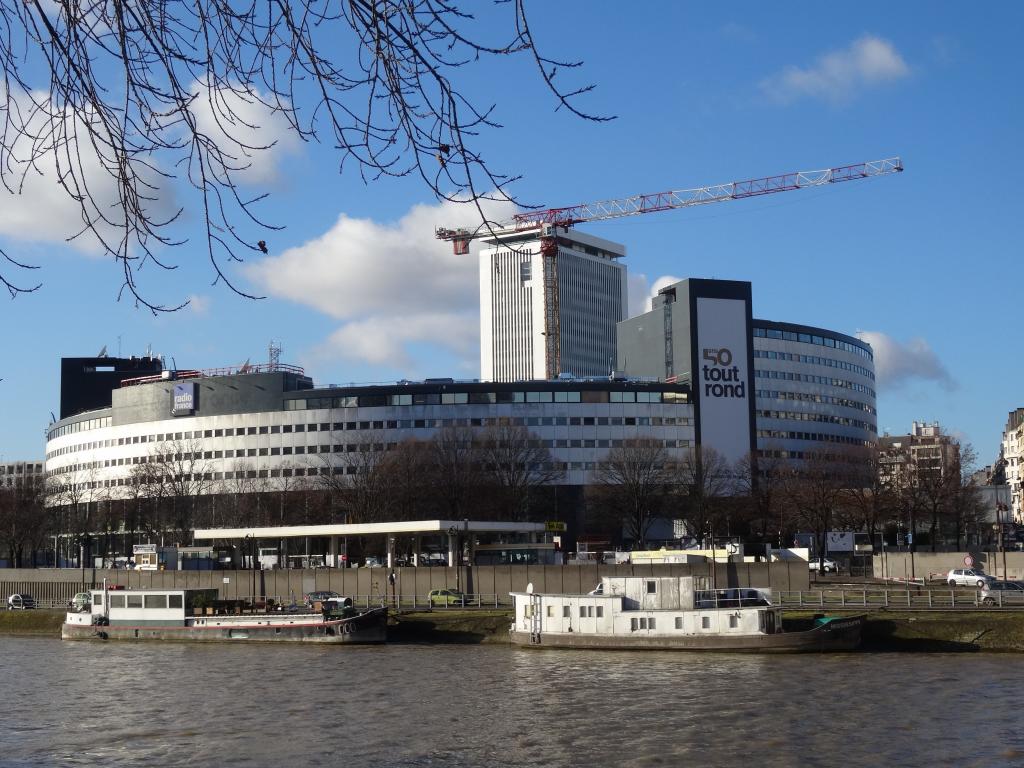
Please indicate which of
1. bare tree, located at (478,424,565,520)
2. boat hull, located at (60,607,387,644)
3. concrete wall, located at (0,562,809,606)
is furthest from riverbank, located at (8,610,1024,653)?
bare tree, located at (478,424,565,520)

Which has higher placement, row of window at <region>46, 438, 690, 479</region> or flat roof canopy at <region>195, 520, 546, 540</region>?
row of window at <region>46, 438, 690, 479</region>

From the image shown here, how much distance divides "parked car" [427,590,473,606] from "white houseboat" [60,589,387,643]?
18.8ft

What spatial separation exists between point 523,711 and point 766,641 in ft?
67.4

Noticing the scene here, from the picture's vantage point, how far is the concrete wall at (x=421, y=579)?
8075 cm

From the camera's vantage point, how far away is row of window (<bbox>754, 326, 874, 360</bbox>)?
573ft

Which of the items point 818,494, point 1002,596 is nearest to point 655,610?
point 1002,596

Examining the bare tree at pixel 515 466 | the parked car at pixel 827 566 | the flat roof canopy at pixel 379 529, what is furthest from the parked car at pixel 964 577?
the bare tree at pixel 515 466

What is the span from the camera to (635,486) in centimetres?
12756

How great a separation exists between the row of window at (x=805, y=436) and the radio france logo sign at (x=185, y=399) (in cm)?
7853

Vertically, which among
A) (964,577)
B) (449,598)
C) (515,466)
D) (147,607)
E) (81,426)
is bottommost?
(147,607)

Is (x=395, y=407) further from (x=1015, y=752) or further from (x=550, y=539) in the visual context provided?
(x=1015, y=752)

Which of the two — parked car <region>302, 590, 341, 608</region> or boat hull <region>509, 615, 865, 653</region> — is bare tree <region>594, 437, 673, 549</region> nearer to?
parked car <region>302, 590, 341, 608</region>

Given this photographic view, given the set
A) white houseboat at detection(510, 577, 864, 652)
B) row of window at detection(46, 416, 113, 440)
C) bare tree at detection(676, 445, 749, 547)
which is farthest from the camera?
row of window at detection(46, 416, 113, 440)

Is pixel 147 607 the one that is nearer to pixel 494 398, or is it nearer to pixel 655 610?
pixel 655 610
